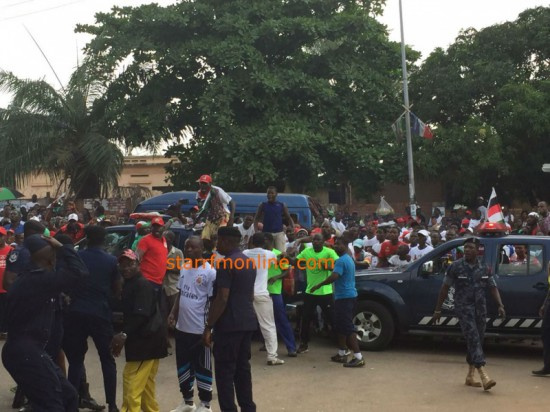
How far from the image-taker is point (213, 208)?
11117 mm

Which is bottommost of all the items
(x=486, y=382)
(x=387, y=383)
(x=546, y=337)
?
A: (x=387, y=383)

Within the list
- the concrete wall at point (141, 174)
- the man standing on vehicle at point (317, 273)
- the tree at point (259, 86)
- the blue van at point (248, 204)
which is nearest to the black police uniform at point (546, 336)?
the man standing on vehicle at point (317, 273)

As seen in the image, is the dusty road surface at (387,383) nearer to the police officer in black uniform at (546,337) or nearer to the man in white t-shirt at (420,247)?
the police officer in black uniform at (546,337)

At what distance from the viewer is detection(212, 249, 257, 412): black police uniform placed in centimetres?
627

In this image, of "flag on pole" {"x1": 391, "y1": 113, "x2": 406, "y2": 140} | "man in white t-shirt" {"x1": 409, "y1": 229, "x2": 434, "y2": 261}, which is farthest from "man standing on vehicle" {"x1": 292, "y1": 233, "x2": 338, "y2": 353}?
"flag on pole" {"x1": 391, "y1": 113, "x2": 406, "y2": 140}

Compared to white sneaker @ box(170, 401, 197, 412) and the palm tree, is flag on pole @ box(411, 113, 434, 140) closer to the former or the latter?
the palm tree

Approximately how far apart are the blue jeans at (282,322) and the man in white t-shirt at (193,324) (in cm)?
301

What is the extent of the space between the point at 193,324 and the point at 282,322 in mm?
3243

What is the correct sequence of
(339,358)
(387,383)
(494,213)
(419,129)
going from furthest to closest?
(419,129)
(494,213)
(339,358)
(387,383)

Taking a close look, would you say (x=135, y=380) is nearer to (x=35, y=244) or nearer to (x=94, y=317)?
(x=94, y=317)

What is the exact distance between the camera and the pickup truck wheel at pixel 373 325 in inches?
408

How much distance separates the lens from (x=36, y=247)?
18.3 feet

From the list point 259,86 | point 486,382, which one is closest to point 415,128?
point 259,86

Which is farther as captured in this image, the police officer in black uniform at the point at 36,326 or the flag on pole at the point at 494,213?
the flag on pole at the point at 494,213
